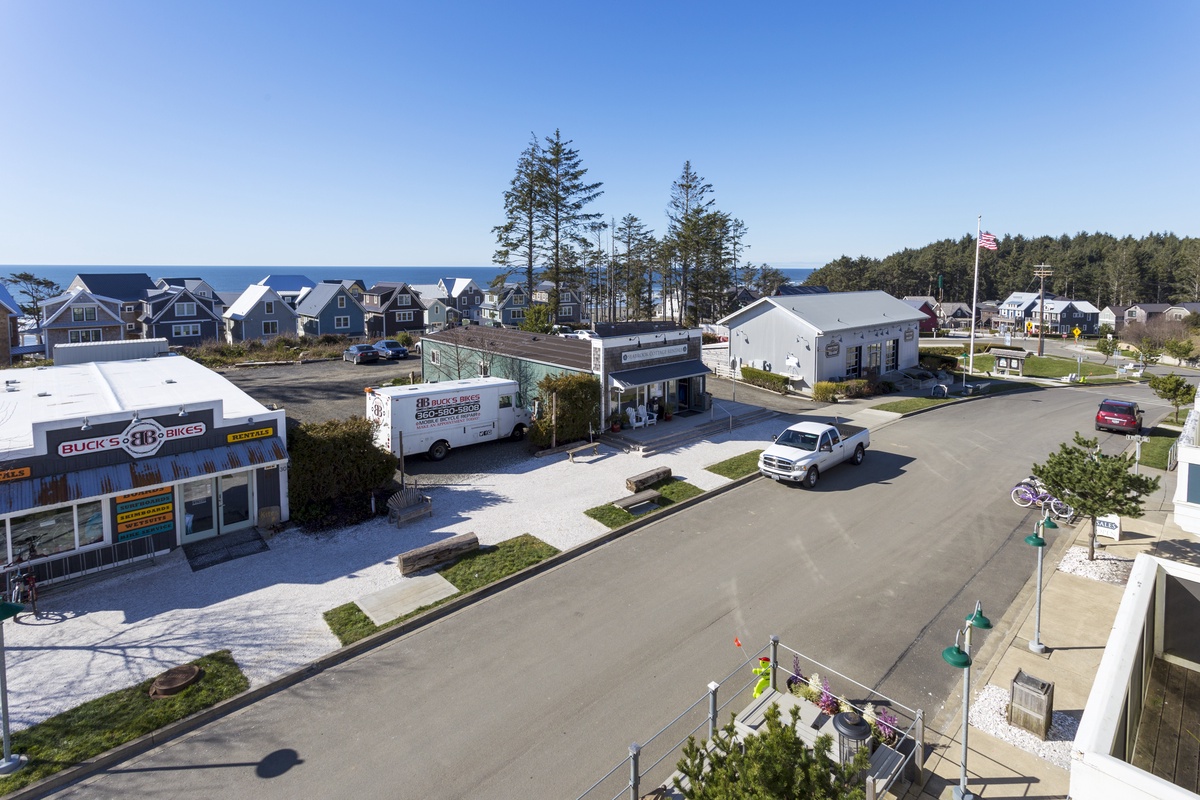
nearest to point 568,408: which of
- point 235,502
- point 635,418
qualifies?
point 635,418

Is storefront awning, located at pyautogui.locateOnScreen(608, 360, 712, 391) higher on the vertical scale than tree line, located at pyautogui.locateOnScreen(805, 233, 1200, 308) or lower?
lower

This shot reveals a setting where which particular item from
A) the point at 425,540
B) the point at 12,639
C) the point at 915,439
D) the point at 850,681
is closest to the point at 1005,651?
the point at 850,681

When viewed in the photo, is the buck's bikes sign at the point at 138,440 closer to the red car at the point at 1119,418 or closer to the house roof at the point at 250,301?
the red car at the point at 1119,418

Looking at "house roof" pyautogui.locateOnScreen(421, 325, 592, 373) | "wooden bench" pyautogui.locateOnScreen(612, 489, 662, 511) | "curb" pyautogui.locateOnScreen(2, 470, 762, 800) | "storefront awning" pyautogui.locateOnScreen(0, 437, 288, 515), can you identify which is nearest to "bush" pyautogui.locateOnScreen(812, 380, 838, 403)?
"house roof" pyautogui.locateOnScreen(421, 325, 592, 373)

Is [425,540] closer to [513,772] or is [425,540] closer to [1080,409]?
[513,772]

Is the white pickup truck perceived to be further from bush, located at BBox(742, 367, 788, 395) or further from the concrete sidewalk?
bush, located at BBox(742, 367, 788, 395)

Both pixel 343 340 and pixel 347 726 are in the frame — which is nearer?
pixel 347 726

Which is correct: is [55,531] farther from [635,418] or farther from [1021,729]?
[635,418]
